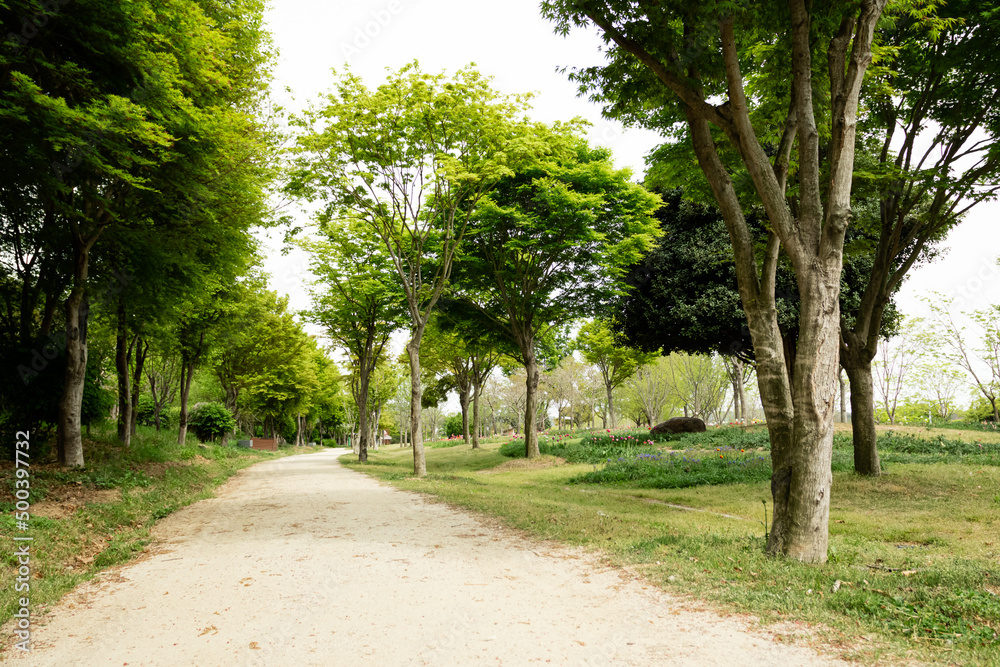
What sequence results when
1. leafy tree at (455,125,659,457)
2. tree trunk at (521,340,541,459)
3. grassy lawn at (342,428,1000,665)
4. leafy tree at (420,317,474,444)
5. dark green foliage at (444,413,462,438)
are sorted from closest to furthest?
grassy lawn at (342,428,1000,665), leafy tree at (455,125,659,457), tree trunk at (521,340,541,459), leafy tree at (420,317,474,444), dark green foliage at (444,413,462,438)

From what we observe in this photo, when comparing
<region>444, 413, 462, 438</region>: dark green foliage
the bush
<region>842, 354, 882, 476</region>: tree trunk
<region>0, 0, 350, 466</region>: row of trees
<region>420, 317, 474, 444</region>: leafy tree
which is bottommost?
<region>444, 413, 462, 438</region>: dark green foliage

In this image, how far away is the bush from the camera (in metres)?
29.4

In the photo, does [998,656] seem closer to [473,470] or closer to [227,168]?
[227,168]

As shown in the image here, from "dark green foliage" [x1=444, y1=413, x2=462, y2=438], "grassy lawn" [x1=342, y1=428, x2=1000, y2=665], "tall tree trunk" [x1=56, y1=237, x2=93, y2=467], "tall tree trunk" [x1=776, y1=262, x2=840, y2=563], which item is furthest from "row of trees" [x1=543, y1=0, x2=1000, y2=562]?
"dark green foliage" [x1=444, y1=413, x2=462, y2=438]

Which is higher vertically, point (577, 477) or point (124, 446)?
point (124, 446)

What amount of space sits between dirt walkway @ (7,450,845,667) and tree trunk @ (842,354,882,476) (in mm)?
8816

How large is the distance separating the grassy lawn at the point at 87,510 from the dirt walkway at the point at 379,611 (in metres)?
0.36

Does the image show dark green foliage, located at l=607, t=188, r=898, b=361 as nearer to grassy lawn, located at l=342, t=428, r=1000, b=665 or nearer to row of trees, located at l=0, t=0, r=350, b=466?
grassy lawn, located at l=342, t=428, r=1000, b=665

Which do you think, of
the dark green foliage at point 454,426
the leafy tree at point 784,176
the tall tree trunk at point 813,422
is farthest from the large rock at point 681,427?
the dark green foliage at point 454,426

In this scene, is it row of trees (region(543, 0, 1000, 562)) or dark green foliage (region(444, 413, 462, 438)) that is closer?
row of trees (region(543, 0, 1000, 562))

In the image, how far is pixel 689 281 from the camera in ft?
58.9

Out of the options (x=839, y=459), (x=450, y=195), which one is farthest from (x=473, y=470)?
(x=839, y=459)

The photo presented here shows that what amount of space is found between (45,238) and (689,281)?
1766 centimetres

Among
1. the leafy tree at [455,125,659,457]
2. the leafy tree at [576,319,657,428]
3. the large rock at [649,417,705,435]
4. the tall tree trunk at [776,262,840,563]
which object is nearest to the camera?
the tall tree trunk at [776,262,840,563]
